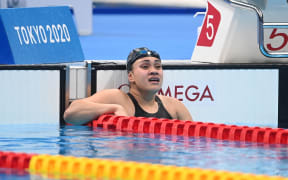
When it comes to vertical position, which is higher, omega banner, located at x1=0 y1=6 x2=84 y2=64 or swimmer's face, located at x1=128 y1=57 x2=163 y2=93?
omega banner, located at x1=0 y1=6 x2=84 y2=64

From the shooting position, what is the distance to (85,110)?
23.0 ft

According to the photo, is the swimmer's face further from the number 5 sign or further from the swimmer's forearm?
the number 5 sign

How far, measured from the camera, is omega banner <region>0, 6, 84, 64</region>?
25.1ft

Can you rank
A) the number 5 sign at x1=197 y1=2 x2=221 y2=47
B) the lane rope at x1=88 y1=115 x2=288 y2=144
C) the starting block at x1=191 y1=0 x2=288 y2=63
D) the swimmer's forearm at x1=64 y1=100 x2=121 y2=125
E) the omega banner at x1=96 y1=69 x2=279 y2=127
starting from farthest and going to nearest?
the number 5 sign at x1=197 y1=2 x2=221 y2=47 < the starting block at x1=191 y1=0 x2=288 y2=63 < the omega banner at x1=96 y1=69 x2=279 y2=127 < the swimmer's forearm at x1=64 y1=100 x2=121 y2=125 < the lane rope at x1=88 y1=115 x2=288 y2=144

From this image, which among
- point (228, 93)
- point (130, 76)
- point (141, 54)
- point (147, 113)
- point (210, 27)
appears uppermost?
point (210, 27)

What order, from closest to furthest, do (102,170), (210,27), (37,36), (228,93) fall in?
(102,170) < (228,93) < (37,36) < (210,27)

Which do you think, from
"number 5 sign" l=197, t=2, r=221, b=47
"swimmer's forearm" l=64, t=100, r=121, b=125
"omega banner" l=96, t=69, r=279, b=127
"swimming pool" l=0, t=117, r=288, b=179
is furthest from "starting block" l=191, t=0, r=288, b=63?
"swimming pool" l=0, t=117, r=288, b=179

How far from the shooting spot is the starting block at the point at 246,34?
819cm

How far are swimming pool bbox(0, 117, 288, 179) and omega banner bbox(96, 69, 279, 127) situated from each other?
1268 millimetres

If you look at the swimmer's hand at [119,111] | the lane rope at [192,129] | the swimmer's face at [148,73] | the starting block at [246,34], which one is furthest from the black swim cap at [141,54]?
the starting block at [246,34]

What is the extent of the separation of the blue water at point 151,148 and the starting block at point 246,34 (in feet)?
6.62

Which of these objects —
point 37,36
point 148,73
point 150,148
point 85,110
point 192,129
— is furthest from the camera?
point 37,36

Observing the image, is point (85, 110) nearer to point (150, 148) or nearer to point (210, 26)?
point (150, 148)

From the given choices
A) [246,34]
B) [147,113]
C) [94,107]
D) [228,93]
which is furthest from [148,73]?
[246,34]
